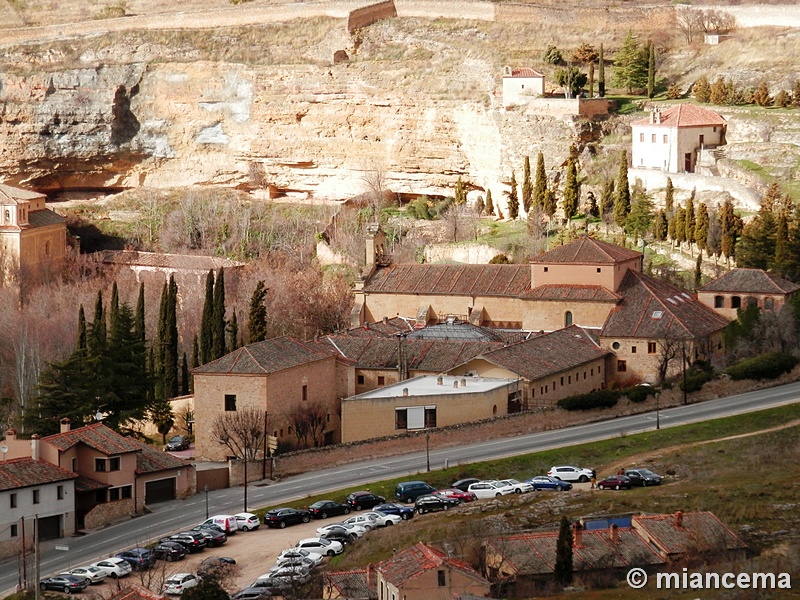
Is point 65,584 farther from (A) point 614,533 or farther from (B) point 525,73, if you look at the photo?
(B) point 525,73

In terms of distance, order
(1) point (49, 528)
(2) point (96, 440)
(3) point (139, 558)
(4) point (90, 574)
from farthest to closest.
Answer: (2) point (96, 440), (1) point (49, 528), (3) point (139, 558), (4) point (90, 574)

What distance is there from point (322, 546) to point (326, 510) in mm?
4216

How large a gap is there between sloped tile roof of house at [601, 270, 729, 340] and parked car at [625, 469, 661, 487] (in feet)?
41.5

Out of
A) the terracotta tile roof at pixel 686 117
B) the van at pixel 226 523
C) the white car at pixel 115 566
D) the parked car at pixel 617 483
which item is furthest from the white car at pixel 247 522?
the terracotta tile roof at pixel 686 117

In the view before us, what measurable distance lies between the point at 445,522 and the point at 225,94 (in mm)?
59104

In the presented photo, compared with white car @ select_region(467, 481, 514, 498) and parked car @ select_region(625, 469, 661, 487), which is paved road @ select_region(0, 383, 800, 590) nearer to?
white car @ select_region(467, 481, 514, 498)

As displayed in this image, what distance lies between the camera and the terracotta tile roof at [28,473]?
58281 millimetres

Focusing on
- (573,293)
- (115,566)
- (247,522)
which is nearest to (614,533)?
(247,522)

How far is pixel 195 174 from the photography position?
11062 cm

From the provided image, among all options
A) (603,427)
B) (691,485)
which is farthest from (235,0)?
(691,485)

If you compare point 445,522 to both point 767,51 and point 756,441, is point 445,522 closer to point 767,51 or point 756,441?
point 756,441

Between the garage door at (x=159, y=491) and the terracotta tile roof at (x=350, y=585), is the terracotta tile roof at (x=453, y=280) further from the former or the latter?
the terracotta tile roof at (x=350, y=585)

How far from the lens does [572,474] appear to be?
194ft

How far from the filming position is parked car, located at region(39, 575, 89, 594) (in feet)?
169
